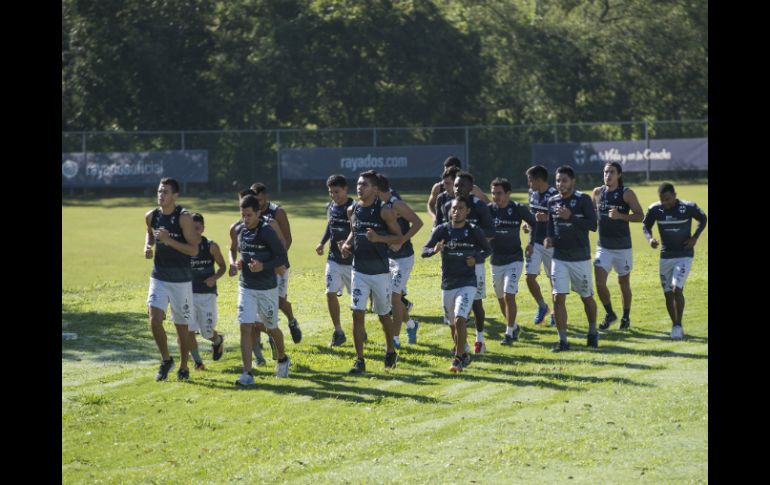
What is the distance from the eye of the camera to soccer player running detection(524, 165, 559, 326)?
53.0 ft

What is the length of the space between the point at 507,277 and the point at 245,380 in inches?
166

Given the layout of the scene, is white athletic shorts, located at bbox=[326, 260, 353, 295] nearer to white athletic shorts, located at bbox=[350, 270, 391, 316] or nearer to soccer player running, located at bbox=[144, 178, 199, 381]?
white athletic shorts, located at bbox=[350, 270, 391, 316]

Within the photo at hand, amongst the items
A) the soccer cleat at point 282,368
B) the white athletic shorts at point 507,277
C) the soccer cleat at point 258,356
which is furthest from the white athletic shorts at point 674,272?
the soccer cleat at point 258,356

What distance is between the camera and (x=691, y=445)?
10.2 m

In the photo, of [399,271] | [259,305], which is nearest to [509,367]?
[399,271]

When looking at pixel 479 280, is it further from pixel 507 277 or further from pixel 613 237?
pixel 613 237

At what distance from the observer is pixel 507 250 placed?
15547 millimetres

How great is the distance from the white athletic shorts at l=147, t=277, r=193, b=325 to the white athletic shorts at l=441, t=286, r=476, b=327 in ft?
9.95

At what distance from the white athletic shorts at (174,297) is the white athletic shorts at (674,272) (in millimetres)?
6546

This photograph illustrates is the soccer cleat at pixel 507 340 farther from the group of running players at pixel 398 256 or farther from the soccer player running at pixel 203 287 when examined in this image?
the soccer player running at pixel 203 287

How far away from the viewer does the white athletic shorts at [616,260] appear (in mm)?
16297
